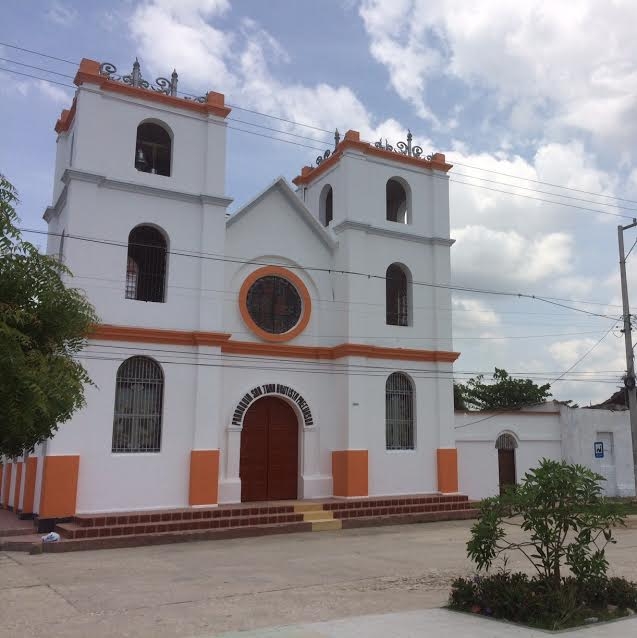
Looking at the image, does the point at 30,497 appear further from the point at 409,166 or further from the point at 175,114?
the point at 409,166

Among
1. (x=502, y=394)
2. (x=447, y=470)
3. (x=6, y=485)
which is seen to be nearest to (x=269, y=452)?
(x=447, y=470)

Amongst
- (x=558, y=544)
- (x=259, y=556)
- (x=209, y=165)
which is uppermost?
(x=209, y=165)

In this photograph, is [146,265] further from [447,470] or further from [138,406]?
[447,470]

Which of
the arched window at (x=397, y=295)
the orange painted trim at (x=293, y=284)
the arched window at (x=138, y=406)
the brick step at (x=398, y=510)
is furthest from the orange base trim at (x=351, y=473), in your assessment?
the arched window at (x=138, y=406)

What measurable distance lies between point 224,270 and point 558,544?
11435 millimetres

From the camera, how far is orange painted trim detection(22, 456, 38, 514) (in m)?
15.6

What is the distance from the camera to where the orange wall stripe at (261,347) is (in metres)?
15.8

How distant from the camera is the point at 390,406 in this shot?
19188 mm

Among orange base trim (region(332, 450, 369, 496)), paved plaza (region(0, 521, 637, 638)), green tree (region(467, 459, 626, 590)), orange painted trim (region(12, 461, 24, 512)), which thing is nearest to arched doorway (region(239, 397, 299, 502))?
orange base trim (region(332, 450, 369, 496))

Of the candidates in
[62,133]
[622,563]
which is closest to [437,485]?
[622,563]

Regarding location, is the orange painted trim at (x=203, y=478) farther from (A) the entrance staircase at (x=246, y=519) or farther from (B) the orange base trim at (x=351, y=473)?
(B) the orange base trim at (x=351, y=473)

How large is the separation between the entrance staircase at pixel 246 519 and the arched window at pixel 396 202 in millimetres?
8407

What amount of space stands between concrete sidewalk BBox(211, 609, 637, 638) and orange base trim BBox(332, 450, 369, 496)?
10.1 metres

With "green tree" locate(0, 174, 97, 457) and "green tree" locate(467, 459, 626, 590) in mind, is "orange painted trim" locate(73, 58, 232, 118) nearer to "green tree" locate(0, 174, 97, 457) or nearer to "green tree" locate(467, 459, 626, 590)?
"green tree" locate(0, 174, 97, 457)
